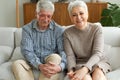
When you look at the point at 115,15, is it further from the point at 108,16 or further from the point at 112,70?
the point at 112,70

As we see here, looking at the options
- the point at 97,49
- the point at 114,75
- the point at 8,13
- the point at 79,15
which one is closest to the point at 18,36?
the point at 79,15

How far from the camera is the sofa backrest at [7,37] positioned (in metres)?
3.03

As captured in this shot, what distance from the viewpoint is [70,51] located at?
2453mm

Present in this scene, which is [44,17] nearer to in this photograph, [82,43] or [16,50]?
[82,43]

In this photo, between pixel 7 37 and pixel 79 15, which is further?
pixel 7 37

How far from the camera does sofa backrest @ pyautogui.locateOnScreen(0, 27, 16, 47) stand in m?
3.03

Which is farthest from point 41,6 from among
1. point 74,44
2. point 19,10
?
point 19,10

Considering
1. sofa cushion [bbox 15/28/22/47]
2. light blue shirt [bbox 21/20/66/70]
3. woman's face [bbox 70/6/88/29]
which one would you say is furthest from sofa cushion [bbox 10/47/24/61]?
woman's face [bbox 70/6/88/29]

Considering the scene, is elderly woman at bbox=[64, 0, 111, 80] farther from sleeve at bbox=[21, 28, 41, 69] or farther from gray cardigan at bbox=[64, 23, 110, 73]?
sleeve at bbox=[21, 28, 41, 69]

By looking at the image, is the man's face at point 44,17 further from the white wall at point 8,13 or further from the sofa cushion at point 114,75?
the white wall at point 8,13

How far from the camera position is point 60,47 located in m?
2.51

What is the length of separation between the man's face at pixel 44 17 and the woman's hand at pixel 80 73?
1.95 feet

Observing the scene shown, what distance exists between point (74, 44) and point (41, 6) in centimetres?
48

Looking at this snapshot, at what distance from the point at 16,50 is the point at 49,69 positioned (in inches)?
29.1
